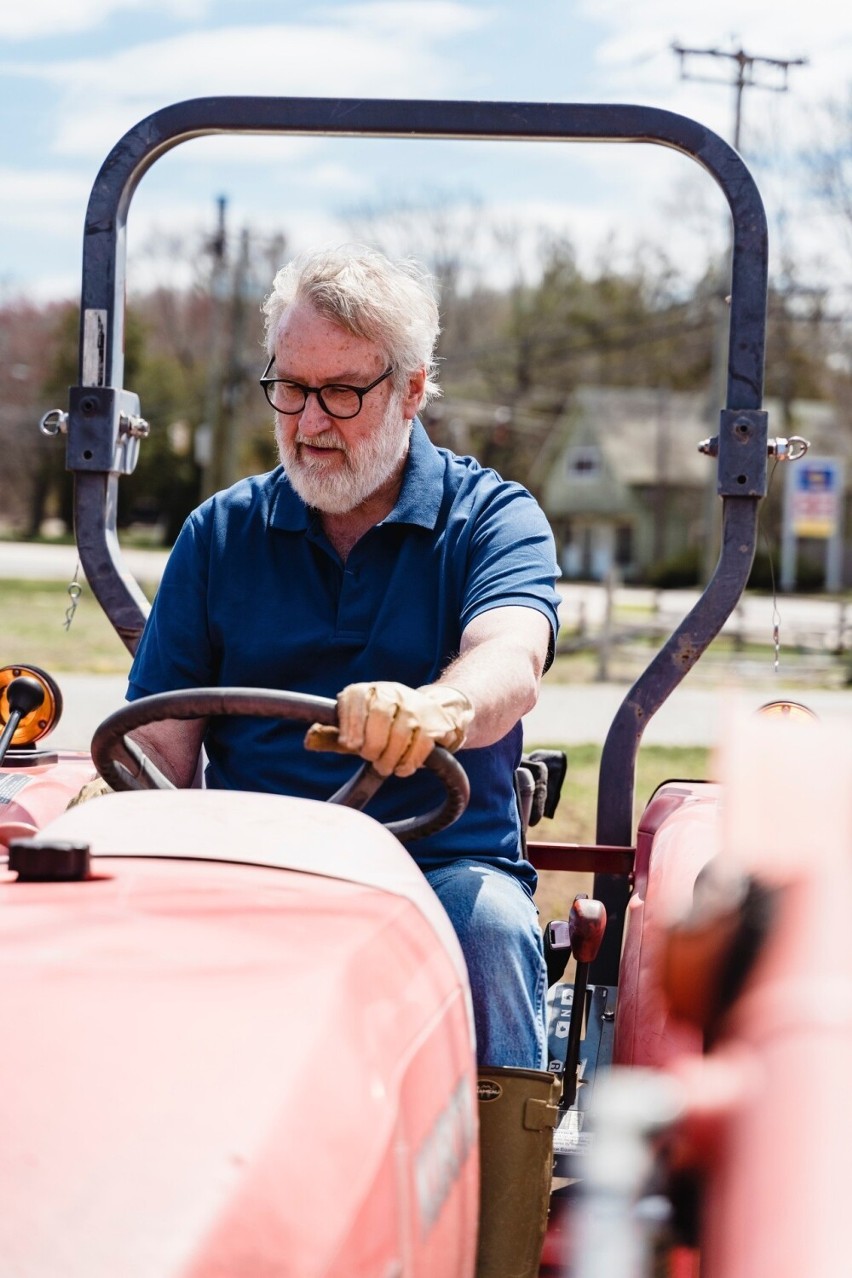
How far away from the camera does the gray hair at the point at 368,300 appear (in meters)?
2.32

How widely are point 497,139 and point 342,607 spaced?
898 millimetres

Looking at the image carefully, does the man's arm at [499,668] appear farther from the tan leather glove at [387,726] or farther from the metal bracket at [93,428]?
the metal bracket at [93,428]

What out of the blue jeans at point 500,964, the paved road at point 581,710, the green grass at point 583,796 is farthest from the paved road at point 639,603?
the blue jeans at point 500,964

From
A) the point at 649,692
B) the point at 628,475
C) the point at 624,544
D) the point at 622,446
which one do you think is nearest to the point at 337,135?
the point at 649,692

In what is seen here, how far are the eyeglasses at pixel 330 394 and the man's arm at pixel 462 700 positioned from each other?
0.41 m

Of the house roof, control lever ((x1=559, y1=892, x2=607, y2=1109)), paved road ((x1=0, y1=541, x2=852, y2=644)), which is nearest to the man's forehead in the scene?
control lever ((x1=559, y1=892, x2=607, y2=1109))

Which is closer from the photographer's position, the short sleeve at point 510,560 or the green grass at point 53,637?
the short sleeve at point 510,560

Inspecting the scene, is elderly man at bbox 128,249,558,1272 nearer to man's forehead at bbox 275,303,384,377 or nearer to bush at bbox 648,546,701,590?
man's forehead at bbox 275,303,384,377

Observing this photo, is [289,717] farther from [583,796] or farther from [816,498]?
[816,498]

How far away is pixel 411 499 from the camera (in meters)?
2.39

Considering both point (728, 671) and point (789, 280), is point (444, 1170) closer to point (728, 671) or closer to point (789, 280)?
point (728, 671)

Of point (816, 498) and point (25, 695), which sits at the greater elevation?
point (816, 498)

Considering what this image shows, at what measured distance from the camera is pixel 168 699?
1767 mm

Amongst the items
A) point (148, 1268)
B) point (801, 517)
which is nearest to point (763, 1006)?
point (148, 1268)
